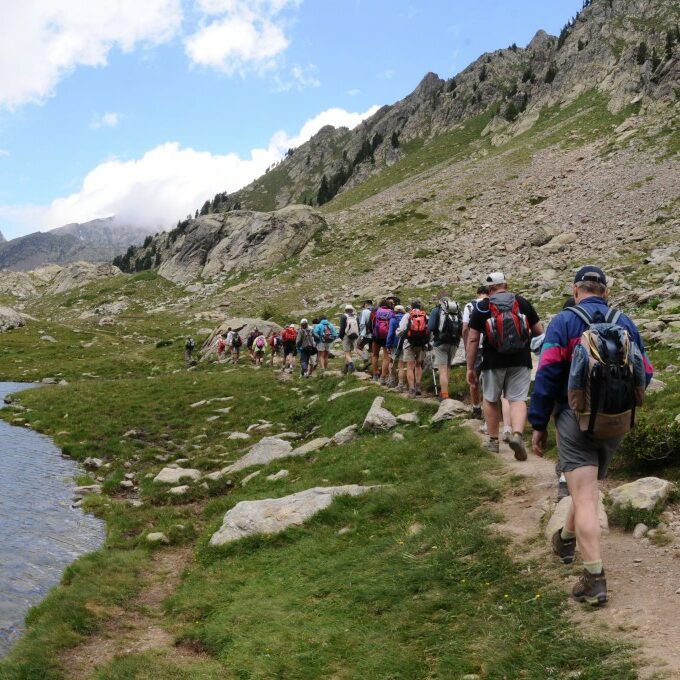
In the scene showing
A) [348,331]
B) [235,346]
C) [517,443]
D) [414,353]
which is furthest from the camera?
[235,346]

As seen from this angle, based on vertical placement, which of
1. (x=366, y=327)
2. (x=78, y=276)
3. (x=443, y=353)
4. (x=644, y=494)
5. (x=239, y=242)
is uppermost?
(x=78, y=276)

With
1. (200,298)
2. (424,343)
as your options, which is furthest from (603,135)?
(424,343)

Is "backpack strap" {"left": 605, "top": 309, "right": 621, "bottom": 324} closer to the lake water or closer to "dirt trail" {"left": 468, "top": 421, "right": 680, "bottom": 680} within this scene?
"dirt trail" {"left": 468, "top": 421, "right": 680, "bottom": 680}

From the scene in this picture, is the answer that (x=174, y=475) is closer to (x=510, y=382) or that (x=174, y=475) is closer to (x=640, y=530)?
(x=510, y=382)

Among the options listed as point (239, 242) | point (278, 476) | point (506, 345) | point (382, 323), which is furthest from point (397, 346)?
point (239, 242)

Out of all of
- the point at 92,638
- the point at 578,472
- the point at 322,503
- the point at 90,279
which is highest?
the point at 90,279

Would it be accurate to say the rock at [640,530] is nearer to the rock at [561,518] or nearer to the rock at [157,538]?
the rock at [561,518]

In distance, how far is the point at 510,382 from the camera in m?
10.9

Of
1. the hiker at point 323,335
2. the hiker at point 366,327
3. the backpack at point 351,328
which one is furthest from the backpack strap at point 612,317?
the hiker at point 323,335

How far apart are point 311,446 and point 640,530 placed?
34.1 feet

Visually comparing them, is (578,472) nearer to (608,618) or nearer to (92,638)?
(608,618)

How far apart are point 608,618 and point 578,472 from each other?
4.86ft

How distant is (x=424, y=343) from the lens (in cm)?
1841

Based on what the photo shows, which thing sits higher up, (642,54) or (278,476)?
(642,54)
